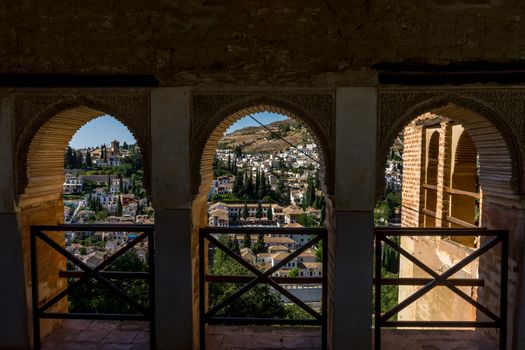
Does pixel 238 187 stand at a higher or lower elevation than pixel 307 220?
higher

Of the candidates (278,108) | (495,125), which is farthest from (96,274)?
(495,125)

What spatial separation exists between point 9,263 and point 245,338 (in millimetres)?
2721

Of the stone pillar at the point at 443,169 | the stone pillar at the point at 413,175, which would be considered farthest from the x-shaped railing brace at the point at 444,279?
the stone pillar at the point at 413,175

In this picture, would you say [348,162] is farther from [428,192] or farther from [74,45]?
[428,192]

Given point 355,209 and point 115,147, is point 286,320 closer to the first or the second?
point 355,209

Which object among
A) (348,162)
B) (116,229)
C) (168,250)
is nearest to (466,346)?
(348,162)

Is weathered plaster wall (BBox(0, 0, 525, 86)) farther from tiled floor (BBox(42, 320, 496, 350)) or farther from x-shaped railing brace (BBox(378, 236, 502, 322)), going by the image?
tiled floor (BBox(42, 320, 496, 350))

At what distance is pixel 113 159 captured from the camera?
293 feet

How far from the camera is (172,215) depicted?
4137mm

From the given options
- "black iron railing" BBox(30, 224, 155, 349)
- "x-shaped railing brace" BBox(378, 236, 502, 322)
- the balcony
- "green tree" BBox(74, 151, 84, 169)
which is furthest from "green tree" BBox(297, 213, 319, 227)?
"green tree" BBox(74, 151, 84, 169)

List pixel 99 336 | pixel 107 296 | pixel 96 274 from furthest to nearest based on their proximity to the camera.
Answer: pixel 107 296
pixel 99 336
pixel 96 274

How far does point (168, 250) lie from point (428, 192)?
606cm

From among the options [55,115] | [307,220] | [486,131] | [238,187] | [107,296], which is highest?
[55,115]

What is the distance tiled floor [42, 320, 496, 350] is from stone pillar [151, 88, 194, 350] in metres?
0.52
